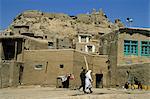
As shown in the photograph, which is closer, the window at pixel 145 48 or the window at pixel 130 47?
the window at pixel 130 47

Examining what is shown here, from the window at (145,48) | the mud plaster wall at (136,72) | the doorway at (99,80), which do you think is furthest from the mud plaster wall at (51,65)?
the window at (145,48)

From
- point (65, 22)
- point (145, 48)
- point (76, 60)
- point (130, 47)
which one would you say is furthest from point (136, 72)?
point (65, 22)

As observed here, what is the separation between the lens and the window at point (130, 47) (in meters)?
35.9

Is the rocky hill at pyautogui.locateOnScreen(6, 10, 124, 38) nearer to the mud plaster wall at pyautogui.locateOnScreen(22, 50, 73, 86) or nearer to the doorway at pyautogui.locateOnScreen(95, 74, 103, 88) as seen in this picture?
the doorway at pyautogui.locateOnScreen(95, 74, 103, 88)

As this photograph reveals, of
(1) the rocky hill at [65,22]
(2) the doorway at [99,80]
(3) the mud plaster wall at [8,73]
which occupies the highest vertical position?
(1) the rocky hill at [65,22]

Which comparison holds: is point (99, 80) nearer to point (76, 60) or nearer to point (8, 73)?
point (76, 60)

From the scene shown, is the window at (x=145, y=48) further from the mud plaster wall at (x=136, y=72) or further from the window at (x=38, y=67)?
the window at (x=38, y=67)

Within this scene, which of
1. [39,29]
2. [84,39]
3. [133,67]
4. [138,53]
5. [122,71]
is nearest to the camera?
[133,67]

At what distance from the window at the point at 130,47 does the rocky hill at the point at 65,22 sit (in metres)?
34.0

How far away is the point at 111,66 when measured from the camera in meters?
36.8

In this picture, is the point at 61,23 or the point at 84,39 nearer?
the point at 84,39

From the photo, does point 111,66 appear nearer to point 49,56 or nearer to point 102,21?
point 49,56

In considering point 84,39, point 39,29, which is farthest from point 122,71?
point 39,29

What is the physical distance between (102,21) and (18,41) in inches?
1624
